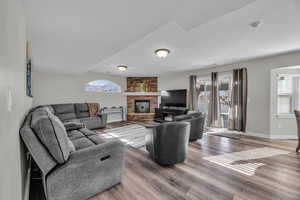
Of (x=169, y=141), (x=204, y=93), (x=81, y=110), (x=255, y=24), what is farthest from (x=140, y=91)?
(x=255, y=24)

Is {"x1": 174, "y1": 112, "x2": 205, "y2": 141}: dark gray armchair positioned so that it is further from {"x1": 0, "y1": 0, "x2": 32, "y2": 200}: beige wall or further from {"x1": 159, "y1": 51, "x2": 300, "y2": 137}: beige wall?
{"x1": 0, "y1": 0, "x2": 32, "y2": 200}: beige wall

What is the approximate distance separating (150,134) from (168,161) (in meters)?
0.57

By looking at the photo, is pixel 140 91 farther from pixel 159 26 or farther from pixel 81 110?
pixel 159 26

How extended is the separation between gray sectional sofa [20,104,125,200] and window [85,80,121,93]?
492 cm

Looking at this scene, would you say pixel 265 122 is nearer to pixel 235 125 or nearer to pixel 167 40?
pixel 235 125

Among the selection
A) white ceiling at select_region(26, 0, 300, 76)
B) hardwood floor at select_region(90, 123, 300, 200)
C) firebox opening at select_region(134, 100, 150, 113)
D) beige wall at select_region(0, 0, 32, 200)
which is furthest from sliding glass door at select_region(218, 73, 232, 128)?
beige wall at select_region(0, 0, 32, 200)

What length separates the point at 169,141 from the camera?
7.59ft

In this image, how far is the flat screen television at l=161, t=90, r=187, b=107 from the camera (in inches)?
238

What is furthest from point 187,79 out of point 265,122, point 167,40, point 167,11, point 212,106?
point 167,11

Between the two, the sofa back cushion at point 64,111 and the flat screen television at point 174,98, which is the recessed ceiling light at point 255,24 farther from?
the sofa back cushion at point 64,111

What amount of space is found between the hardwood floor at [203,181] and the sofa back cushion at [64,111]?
3.35 m

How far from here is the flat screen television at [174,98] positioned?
6047 millimetres

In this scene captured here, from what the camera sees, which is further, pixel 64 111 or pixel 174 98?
pixel 174 98

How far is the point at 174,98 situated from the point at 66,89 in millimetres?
4775
